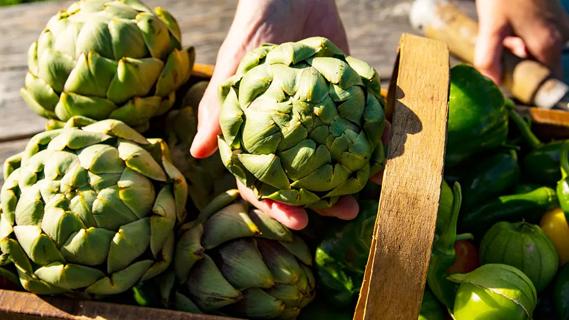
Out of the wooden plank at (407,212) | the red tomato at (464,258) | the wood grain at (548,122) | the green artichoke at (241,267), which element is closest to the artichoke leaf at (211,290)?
the green artichoke at (241,267)

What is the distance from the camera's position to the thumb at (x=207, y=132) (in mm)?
1096

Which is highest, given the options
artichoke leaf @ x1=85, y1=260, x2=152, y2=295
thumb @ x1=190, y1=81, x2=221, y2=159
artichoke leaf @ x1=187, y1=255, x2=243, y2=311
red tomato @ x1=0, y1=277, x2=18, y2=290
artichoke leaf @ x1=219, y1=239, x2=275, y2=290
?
thumb @ x1=190, y1=81, x2=221, y2=159

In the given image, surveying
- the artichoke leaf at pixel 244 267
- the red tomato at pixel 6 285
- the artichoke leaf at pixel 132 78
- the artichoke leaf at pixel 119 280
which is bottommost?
the red tomato at pixel 6 285

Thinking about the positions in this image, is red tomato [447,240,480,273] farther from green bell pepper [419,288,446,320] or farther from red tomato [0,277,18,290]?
red tomato [0,277,18,290]

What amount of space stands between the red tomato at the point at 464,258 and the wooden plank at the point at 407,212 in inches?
12.1

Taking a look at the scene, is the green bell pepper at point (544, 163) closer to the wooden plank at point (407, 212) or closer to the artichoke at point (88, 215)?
the wooden plank at point (407, 212)

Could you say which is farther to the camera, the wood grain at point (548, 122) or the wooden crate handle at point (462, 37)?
the wooden crate handle at point (462, 37)

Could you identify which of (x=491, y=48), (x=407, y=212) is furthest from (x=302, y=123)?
(x=491, y=48)

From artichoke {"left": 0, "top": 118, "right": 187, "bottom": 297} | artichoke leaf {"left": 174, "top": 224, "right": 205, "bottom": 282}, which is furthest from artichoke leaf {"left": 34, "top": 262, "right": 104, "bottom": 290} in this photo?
artichoke leaf {"left": 174, "top": 224, "right": 205, "bottom": 282}

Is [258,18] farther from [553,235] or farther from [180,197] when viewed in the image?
[553,235]

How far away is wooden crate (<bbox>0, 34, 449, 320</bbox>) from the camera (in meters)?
0.78

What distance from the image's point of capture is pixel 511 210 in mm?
1200

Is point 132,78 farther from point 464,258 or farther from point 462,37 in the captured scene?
point 462,37

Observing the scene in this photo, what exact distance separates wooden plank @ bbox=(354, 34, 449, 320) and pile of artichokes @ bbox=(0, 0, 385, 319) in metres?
0.08
